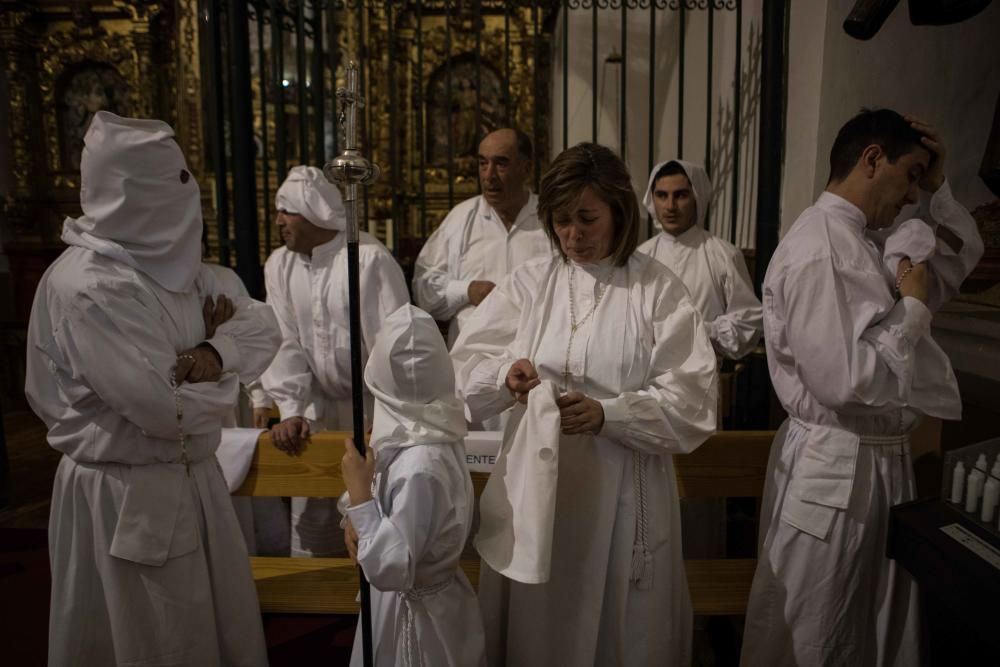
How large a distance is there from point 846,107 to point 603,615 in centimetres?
261

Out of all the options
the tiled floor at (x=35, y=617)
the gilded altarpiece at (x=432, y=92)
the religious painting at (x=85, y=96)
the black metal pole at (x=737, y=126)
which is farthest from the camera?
the religious painting at (x=85, y=96)

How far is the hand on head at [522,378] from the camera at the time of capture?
1.88 meters

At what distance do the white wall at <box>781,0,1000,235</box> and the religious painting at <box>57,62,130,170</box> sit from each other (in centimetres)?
732

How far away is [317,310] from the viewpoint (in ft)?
10.7

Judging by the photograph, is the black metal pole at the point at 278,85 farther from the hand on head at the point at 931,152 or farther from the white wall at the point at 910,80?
the hand on head at the point at 931,152

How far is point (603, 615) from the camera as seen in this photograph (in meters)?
2.00

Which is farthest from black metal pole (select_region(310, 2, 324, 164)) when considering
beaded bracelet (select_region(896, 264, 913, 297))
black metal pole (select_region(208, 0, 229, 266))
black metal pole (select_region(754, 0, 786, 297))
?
beaded bracelet (select_region(896, 264, 913, 297))

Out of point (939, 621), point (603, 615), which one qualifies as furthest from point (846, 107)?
point (603, 615)

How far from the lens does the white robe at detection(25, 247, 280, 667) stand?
1.85 meters

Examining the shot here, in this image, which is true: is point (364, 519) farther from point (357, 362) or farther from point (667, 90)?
point (667, 90)

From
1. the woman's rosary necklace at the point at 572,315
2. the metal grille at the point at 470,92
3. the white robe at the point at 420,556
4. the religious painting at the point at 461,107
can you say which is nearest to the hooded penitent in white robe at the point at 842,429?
the woman's rosary necklace at the point at 572,315

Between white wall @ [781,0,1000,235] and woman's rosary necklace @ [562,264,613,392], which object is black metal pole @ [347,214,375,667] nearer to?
woman's rosary necklace @ [562,264,613,392]

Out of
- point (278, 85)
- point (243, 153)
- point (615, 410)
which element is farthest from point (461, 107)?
point (615, 410)

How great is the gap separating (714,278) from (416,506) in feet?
7.24
